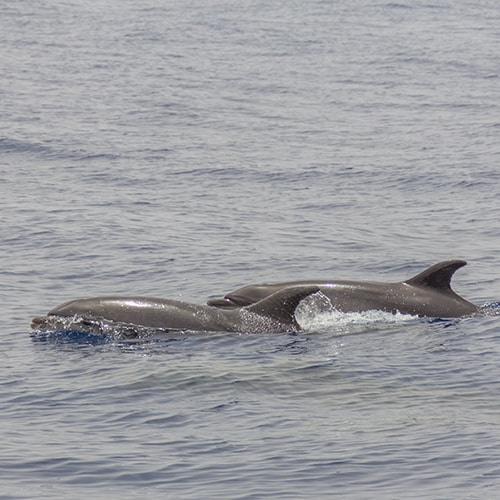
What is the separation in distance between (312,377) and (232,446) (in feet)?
10.5

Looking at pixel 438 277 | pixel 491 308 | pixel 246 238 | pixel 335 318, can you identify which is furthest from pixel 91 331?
pixel 246 238

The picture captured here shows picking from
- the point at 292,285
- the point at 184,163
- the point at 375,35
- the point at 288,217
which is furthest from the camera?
the point at 375,35

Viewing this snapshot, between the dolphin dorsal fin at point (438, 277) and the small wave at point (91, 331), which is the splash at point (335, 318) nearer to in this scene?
the dolphin dorsal fin at point (438, 277)

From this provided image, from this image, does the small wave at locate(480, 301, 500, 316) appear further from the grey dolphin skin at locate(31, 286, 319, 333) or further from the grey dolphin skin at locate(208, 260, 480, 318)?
the grey dolphin skin at locate(31, 286, 319, 333)

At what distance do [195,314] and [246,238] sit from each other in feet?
29.8

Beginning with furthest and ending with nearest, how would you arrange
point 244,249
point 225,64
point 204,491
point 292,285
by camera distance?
1. point 225,64
2. point 244,249
3. point 292,285
4. point 204,491

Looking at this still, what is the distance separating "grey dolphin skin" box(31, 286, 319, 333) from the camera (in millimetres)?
21688

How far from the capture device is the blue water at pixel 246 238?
1575cm

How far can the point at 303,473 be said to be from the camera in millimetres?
15141

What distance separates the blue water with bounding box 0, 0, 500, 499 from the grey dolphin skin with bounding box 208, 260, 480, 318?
37 centimetres

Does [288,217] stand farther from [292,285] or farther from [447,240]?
[292,285]

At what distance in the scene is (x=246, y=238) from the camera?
101 ft

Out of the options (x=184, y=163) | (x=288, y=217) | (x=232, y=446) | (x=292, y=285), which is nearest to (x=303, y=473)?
(x=232, y=446)

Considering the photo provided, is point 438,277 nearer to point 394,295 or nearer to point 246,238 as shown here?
point 394,295
